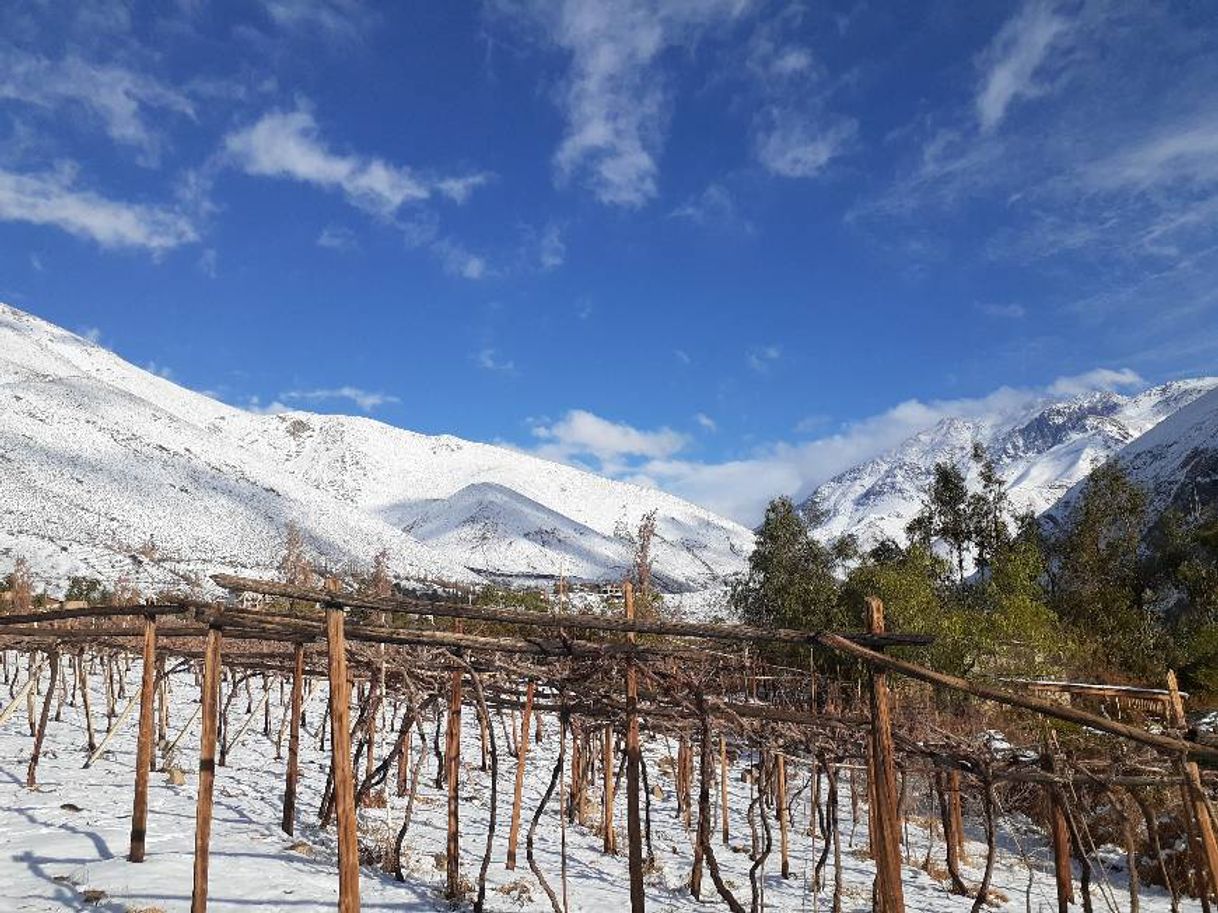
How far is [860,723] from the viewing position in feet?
29.3

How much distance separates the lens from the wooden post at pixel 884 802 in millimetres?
4512

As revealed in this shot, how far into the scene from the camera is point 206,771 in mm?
7582

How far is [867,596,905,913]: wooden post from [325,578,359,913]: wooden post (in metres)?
3.38

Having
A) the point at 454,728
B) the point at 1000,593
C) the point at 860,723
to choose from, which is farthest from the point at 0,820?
the point at 1000,593

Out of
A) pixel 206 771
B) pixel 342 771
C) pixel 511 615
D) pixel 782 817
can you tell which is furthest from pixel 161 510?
pixel 511 615

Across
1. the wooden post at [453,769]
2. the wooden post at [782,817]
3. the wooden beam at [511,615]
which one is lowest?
the wooden post at [782,817]

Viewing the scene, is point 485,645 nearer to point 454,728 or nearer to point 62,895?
point 454,728

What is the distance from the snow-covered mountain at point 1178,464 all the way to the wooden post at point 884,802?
6995 cm

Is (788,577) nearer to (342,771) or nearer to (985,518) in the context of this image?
(985,518)

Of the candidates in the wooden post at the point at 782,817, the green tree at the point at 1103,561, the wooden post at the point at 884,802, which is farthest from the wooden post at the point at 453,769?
the green tree at the point at 1103,561

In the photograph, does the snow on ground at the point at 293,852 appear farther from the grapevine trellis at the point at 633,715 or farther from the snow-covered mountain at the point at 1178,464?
the snow-covered mountain at the point at 1178,464

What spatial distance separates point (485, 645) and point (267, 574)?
266 feet

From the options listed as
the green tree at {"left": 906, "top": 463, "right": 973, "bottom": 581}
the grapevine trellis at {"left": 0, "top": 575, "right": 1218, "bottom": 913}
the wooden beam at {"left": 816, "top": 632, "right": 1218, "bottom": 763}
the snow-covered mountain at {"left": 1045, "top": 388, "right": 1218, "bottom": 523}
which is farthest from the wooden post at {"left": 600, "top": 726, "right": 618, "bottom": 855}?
the snow-covered mountain at {"left": 1045, "top": 388, "right": 1218, "bottom": 523}

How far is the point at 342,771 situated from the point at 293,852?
25.0 feet
